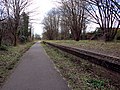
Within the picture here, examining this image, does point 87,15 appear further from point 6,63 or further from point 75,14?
point 6,63

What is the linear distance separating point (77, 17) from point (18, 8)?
1196 cm

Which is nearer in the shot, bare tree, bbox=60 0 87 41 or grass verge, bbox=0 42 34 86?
grass verge, bbox=0 42 34 86

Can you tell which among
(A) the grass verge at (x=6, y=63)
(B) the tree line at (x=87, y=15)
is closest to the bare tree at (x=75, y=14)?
(B) the tree line at (x=87, y=15)

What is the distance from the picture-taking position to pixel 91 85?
7879 millimetres

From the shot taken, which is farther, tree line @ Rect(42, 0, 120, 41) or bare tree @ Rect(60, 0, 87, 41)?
bare tree @ Rect(60, 0, 87, 41)

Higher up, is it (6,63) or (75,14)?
(75,14)

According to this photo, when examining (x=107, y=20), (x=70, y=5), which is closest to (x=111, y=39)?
(x=107, y=20)

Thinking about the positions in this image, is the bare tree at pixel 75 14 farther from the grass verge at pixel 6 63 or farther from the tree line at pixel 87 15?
the grass verge at pixel 6 63

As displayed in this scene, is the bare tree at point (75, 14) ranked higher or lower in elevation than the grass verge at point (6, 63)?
higher

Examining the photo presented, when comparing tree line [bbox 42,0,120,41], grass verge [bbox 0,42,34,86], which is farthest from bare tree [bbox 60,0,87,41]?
grass verge [bbox 0,42,34,86]

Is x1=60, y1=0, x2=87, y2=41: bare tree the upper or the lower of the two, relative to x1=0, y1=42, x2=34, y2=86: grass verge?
upper

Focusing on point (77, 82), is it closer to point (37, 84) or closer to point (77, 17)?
point (37, 84)

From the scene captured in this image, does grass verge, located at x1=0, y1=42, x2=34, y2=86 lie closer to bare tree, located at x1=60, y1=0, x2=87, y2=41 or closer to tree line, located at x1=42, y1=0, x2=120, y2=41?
tree line, located at x1=42, y1=0, x2=120, y2=41

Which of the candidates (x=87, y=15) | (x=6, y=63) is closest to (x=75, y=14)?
(x=87, y=15)
